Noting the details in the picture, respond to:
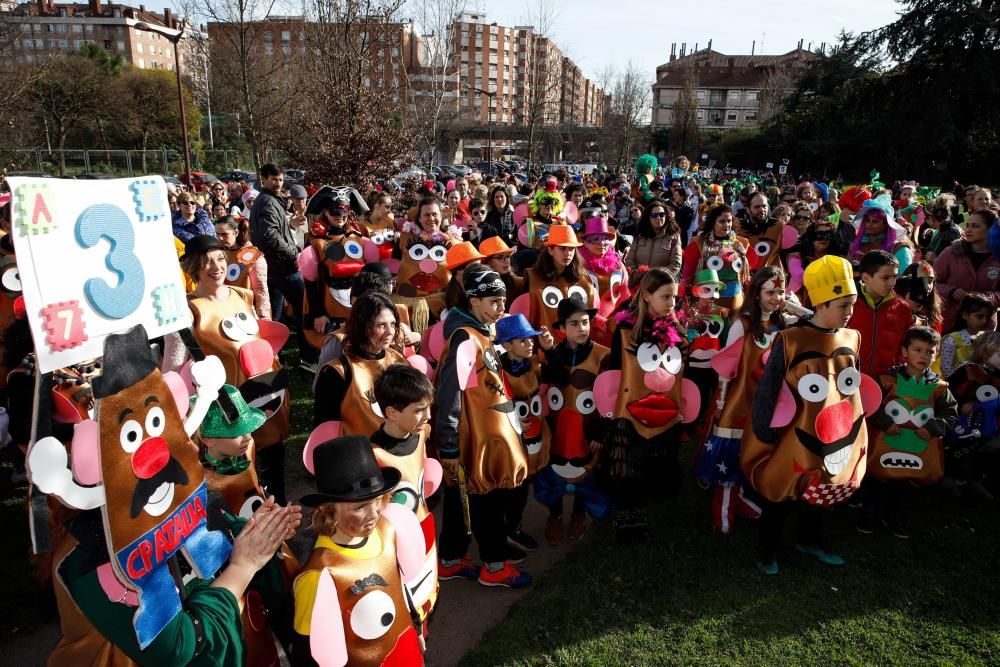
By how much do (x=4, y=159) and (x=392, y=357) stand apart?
2127cm

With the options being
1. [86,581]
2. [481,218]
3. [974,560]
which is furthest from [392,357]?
[481,218]

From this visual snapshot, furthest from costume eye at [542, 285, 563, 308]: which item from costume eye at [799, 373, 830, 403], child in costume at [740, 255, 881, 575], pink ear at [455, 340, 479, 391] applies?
costume eye at [799, 373, 830, 403]

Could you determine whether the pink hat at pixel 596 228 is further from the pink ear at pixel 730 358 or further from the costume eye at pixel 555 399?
the costume eye at pixel 555 399

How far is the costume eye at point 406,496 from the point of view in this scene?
2.70m

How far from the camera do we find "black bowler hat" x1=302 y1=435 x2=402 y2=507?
2.14 metres

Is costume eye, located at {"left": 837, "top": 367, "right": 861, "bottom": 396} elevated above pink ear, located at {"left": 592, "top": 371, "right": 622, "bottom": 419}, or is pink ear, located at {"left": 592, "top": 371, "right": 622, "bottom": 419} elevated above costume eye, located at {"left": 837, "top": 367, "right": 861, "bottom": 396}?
costume eye, located at {"left": 837, "top": 367, "right": 861, "bottom": 396}

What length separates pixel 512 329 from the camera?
3629mm

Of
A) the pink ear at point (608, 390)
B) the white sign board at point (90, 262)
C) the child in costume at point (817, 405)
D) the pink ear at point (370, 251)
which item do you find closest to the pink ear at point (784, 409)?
the child in costume at point (817, 405)

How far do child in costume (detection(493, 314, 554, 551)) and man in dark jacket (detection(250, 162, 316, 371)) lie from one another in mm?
3659

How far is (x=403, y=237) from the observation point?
6207 millimetres

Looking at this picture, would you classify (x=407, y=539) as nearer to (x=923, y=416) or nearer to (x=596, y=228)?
(x=923, y=416)

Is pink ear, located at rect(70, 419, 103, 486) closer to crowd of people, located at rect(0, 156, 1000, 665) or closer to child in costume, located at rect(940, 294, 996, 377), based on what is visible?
crowd of people, located at rect(0, 156, 1000, 665)

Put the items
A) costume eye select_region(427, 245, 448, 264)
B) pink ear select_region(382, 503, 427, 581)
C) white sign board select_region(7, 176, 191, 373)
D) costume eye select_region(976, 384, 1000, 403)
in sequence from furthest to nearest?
costume eye select_region(427, 245, 448, 264) < costume eye select_region(976, 384, 1000, 403) < pink ear select_region(382, 503, 427, 581) < white sign board select_region(7, 176, 191, 373)

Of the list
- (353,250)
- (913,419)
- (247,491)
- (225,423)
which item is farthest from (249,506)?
(913,419)
